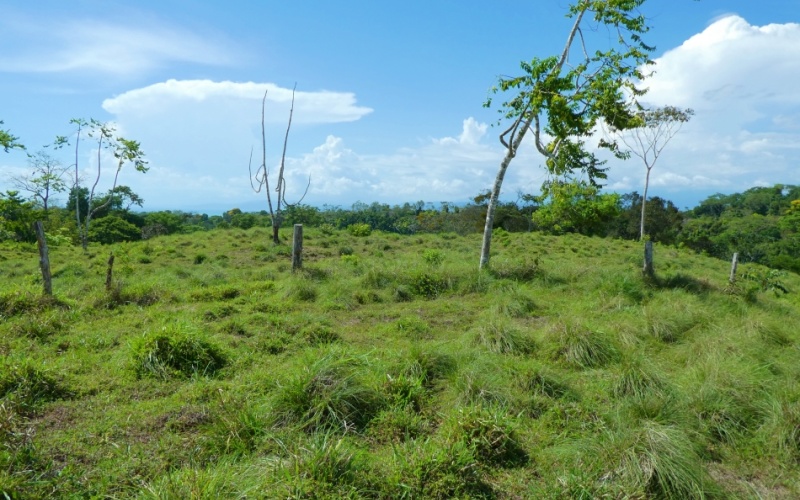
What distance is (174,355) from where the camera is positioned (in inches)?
244

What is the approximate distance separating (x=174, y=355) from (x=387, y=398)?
2.79m

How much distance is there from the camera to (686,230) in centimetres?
4859

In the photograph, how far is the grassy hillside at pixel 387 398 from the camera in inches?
154

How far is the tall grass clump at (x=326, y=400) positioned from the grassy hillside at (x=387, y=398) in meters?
0.02

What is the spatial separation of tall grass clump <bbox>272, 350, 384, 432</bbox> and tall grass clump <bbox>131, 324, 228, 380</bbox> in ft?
4.98

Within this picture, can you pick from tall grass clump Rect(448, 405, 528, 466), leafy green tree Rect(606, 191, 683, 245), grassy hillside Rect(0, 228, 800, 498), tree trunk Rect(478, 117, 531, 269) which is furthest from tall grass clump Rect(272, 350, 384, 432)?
leafy green tree Rect(606, 191, 683, 245)

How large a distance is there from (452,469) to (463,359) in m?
2.48

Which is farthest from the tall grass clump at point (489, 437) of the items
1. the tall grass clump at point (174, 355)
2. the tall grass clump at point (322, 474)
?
the tall grass clump at point (174, 355)

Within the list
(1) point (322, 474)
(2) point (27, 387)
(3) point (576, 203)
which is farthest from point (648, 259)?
(2) point (27, 387)

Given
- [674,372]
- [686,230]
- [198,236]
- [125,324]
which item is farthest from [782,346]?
[686,230]

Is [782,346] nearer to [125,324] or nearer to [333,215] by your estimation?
[125,324]

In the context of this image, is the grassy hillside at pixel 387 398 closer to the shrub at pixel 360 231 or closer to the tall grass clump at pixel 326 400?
the tall grass clump at pixel 326 400

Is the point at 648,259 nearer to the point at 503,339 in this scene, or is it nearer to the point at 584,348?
the point at 584,348

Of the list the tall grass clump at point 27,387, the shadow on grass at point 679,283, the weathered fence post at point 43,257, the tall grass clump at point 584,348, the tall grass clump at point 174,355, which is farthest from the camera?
the shadow on grass at point 679,283
